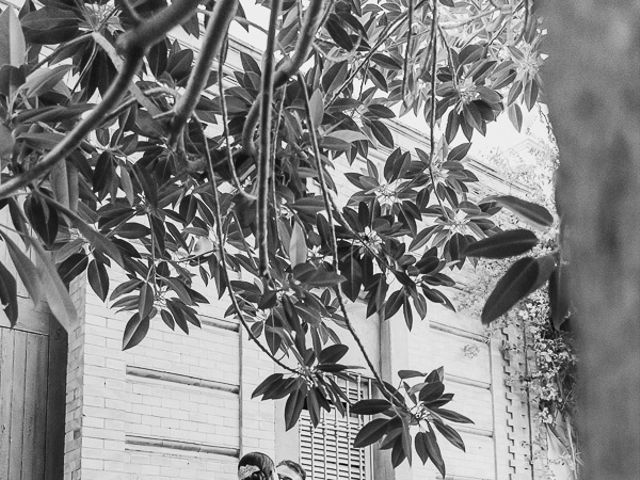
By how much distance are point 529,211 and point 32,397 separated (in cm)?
600

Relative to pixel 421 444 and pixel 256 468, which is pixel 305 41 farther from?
pixel 256 468

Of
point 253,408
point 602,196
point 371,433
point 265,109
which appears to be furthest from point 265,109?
point 253,408

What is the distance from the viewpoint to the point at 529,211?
4.85 ft

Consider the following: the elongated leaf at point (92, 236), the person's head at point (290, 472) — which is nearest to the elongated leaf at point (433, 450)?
the elongated leaf at point (92, 236)

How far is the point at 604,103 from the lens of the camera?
0.39 metres

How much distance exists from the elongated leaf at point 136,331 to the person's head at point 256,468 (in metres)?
2.01

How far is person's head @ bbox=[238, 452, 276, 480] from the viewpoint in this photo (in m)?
5.41

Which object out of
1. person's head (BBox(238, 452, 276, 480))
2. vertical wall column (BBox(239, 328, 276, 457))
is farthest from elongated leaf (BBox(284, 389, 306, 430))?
vertical wall column (BBox(239, 328, 276, 457))

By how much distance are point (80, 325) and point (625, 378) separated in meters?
6.92

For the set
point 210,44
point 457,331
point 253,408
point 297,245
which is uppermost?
point 457,331

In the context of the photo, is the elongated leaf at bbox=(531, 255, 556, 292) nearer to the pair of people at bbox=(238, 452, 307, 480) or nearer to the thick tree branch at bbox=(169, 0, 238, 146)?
the thick tree branch at bbox=(169, 0, 238, 146)

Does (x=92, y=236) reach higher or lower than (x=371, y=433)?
higher

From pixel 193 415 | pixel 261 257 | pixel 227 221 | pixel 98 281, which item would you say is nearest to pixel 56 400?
pixel 193 415

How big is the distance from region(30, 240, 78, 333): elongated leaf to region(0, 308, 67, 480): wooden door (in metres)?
5.49
